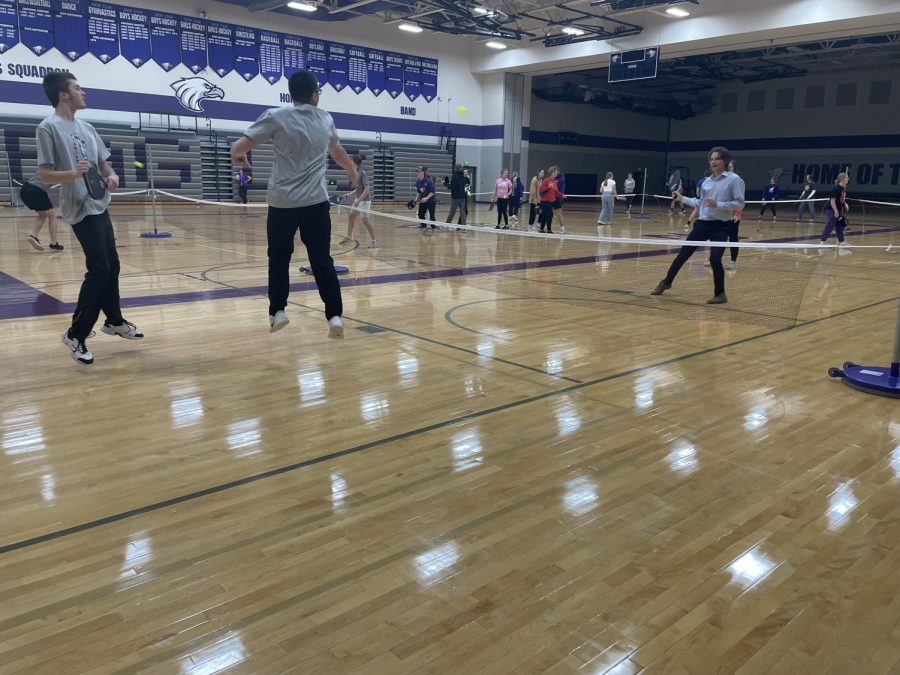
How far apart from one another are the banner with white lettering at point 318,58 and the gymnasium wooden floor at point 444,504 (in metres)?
22.2

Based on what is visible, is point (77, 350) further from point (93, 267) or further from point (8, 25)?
point (8, 25)

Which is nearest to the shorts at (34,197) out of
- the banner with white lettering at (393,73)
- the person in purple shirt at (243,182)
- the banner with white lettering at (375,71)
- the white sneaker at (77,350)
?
the white sneaker at (77,350)

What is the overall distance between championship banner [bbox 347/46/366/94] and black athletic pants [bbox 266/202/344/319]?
24186mm

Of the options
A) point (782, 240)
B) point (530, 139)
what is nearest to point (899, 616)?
point (782, 240)

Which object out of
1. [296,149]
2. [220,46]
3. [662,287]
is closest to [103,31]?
[220,46]

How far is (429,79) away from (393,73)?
1.82 meters

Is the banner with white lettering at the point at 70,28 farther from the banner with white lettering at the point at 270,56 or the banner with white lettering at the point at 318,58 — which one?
the banner with white lettering at the point at 318,58

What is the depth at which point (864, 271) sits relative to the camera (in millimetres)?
10617

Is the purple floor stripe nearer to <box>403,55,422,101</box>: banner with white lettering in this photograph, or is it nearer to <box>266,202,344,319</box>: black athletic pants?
<box>266,202,344,319</box>: black athletic pants

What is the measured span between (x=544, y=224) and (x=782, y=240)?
18.5 ft

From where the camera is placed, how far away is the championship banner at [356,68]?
26.8 meters

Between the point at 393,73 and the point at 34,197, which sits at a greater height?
the point at 393,73

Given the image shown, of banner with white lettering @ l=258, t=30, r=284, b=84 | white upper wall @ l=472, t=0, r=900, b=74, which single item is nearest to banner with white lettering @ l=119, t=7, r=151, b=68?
banner with white lettering @ l=258, t=30, r=284, b=84

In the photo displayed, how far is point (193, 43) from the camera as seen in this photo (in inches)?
914
